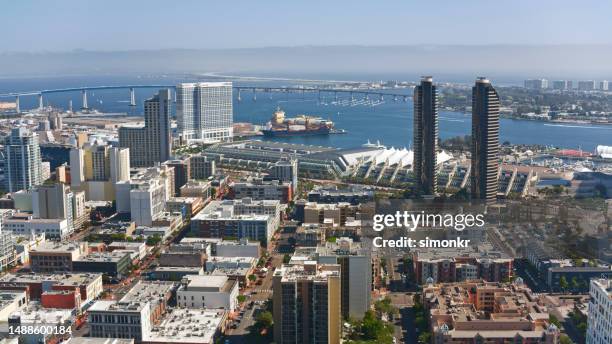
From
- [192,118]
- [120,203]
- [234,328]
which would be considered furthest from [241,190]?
[192,118]

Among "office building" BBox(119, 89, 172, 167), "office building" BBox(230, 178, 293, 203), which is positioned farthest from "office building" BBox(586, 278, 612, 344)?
"office building" BBox(119, 89, 172, 167)

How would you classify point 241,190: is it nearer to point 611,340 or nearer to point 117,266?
point 117,266

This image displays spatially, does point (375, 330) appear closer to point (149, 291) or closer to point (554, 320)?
point (554, 320)

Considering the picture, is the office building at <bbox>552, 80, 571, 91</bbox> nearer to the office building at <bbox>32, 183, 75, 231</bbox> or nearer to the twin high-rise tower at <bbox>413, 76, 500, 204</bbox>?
the twin high-rise tower at <bbox>413, 76, 500, 204</bbox>

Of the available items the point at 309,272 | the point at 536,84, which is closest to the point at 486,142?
the point at 309,272

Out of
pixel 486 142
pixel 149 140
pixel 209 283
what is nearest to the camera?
pixel 209 283

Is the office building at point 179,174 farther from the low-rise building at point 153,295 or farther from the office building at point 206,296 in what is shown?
the office building at point 206,296
